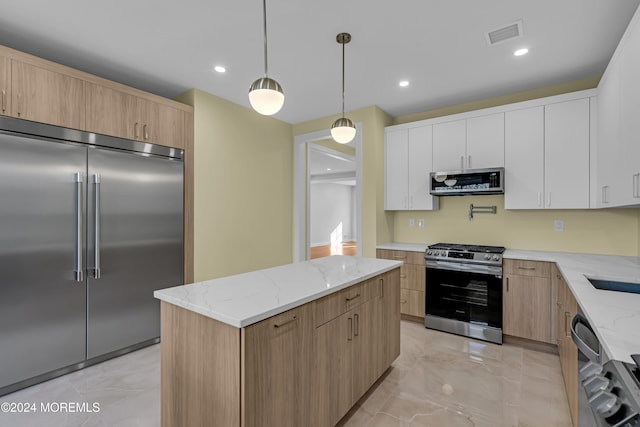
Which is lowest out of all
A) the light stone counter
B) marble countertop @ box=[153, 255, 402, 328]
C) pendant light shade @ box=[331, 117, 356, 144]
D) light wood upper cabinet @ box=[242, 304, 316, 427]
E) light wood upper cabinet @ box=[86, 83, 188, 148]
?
light wood upper cabinet @ box=[242, 304, 316, 427]

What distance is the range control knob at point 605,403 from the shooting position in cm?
77

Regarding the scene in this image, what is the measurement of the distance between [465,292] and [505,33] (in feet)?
8.06

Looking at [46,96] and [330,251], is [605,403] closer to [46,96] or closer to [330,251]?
[46,96]

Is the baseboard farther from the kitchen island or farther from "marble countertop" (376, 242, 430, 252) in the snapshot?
the kitchen island

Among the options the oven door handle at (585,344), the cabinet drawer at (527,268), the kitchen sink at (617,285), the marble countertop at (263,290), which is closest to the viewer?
the oven door handle at (585,344)

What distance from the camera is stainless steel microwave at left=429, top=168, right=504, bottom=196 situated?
10.6 feet

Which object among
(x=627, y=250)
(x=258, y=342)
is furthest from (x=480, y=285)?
(x=258, y=342)

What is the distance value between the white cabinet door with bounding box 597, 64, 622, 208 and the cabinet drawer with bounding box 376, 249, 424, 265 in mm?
1713

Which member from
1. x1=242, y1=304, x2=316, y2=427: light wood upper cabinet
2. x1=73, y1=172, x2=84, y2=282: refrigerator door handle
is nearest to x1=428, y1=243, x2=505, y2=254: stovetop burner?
x1=242, y1=304, x2=316, y2=427: light wood upper cabinet

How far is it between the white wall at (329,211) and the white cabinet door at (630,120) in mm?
9111

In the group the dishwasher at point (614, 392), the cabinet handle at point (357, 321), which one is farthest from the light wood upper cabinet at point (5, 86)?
the dishwasher at point (614, 392)

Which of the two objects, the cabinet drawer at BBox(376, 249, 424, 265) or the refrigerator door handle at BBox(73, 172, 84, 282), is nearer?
the refrigerator door handle at BBox(73, 172, 84, 282)

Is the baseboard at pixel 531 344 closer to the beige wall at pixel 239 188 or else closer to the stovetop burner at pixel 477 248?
the stovetop burner at pixel 477 248

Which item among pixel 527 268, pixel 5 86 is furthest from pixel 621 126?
pixel 5 86
